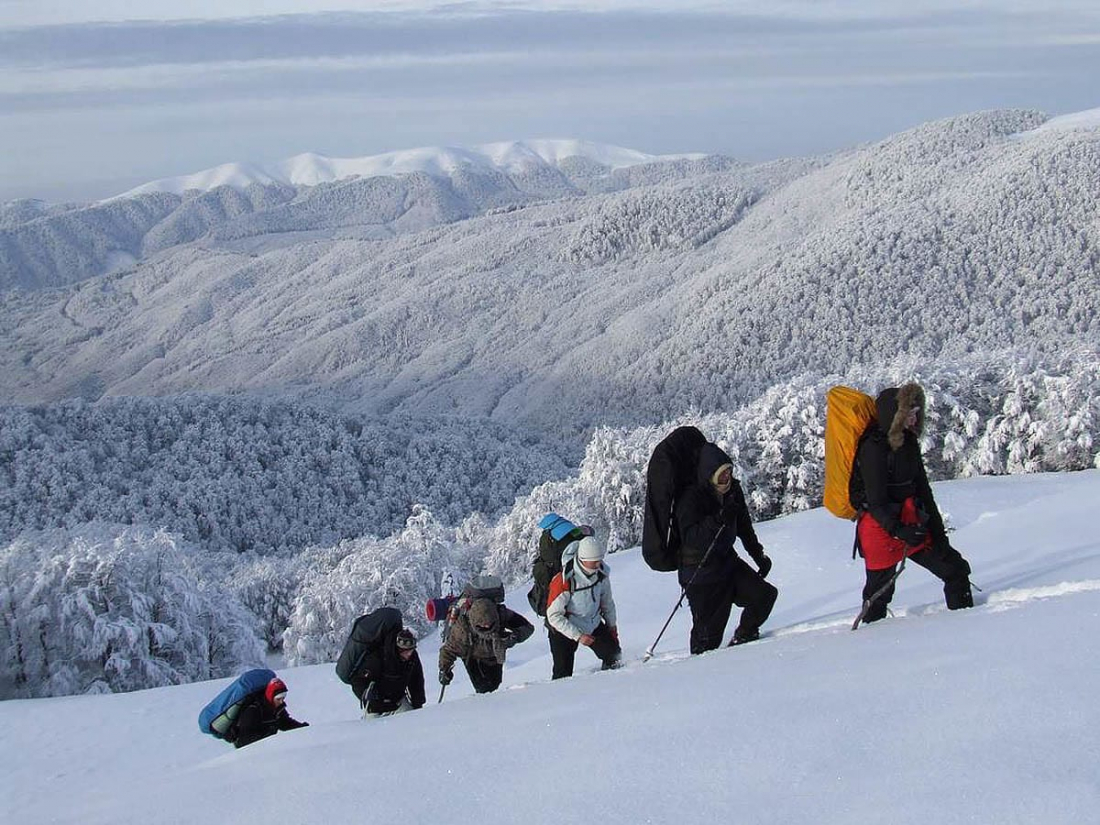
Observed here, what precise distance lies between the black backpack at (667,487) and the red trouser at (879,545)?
3.93 feet

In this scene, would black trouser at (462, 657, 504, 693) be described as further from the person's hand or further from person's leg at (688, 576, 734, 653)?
the person's hand

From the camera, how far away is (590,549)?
7336 millimetres

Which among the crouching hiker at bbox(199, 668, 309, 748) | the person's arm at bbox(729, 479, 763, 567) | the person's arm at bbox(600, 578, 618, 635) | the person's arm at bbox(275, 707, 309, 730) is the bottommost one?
the person's arm at bbox(275, 707, 309, 730)

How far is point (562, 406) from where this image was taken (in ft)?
478

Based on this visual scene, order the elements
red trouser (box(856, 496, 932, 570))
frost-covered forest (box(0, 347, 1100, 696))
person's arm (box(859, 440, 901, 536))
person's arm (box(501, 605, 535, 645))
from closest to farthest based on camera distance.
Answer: person's arm (box(859, 440, 901, 536)) → red trouser (box(856, 496, 932, 570)) → person's arm (box(501, 605, 535, 645)) → frost-covered forest (box(0, 347, 1100, 696))

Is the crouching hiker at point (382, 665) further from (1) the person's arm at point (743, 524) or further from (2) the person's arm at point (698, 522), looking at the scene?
(1) the person's arm at point (743, 524)

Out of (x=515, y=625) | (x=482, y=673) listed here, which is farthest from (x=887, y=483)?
(x=482, y=673)

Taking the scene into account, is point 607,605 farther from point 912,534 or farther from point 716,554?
point 912,534

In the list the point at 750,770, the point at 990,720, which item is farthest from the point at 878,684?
the point at 750,770

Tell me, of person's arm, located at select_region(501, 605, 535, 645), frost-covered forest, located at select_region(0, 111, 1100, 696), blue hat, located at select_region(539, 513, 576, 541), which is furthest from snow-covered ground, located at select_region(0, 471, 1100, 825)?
frost-covered forest, located at select_region(0, 111, 1100, 696)

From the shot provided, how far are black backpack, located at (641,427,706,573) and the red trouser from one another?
3.93ft

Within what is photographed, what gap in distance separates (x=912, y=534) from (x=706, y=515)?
1314 mm

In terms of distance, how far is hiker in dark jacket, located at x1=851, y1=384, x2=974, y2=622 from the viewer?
19.4 feet

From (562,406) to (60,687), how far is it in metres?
124
